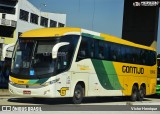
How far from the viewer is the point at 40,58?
765 inches

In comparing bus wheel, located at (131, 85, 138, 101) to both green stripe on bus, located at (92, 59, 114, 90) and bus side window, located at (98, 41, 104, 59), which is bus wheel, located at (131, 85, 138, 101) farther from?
bus side window, located at (98, 41, 104, 59)

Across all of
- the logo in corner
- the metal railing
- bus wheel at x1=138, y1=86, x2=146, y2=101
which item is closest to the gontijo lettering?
bus wheel at x1=138, y1=86, x2=146, y2=101

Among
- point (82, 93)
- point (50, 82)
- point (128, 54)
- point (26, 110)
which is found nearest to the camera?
point (26, 110)

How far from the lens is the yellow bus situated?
63.2 feet

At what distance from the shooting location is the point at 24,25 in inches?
3433

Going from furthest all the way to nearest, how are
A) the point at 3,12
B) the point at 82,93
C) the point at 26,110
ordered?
the point at 3,12 < the point at 82,93 < the point at 26,110

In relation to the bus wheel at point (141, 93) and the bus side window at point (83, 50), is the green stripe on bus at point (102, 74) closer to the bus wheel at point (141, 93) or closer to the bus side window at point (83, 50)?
the bus side window at point (83, 50)

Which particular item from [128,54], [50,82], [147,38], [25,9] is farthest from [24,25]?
[50,82]

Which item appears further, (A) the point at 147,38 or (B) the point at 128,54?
(A) the point at 147,38

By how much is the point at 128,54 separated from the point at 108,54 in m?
2.58

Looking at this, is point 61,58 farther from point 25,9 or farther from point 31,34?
point 25,9

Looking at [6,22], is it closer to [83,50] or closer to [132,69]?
[132,69]

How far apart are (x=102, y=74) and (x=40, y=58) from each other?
14.5 feet

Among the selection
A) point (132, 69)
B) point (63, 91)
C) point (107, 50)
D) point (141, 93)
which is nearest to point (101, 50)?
point (107, 50)
